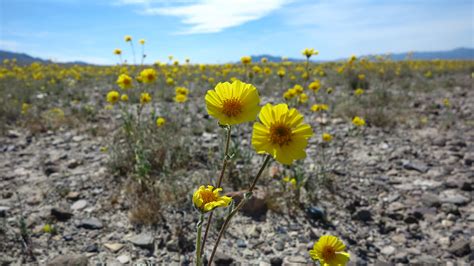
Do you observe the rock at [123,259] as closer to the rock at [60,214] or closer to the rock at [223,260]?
the rock at [223,260]

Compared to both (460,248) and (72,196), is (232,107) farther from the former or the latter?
(72,196)

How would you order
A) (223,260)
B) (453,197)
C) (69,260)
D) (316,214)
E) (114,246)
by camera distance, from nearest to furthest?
1. (69,260)
2. (223,260)
3. (114,246)
4. (316,214)
5. (453,197)

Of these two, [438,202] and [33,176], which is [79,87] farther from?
[438,202]

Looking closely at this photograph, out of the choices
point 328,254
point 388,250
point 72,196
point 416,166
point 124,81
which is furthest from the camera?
→ point 124,81

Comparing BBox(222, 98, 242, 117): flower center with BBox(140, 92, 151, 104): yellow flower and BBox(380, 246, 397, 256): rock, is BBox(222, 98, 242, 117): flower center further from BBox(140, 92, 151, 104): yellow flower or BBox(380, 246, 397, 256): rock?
BBox(140, 92, 151, 104): yellow flower

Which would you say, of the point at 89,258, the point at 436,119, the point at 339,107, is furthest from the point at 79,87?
the point at 436,119

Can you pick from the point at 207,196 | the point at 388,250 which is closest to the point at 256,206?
the point at 388,250
